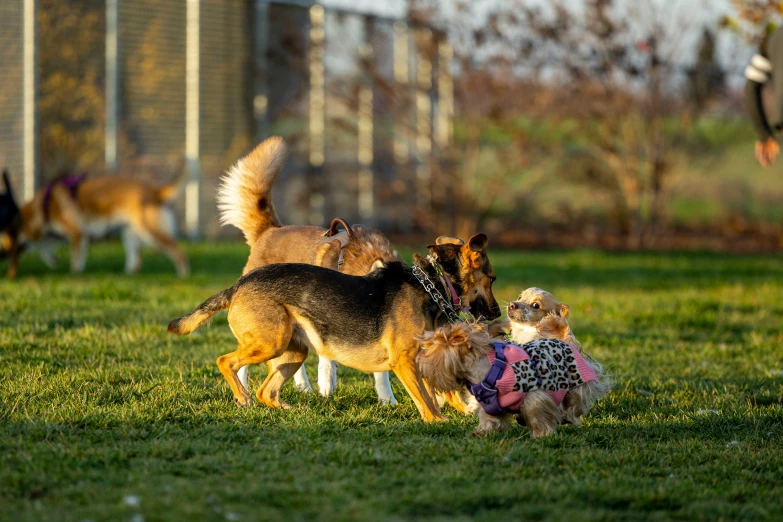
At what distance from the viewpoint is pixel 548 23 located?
637 inches

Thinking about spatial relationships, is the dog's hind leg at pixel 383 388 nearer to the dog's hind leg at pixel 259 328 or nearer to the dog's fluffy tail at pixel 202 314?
the dog's hind leg at pixel 259 328

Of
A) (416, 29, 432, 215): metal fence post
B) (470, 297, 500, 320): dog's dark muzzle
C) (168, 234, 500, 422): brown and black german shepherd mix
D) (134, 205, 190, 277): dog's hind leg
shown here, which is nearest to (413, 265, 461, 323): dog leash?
(168, 234, 500, 422): brown and black german shepherd mix

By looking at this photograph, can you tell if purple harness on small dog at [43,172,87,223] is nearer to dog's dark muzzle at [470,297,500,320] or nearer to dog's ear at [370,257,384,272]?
dog's ear at [370,257,384,272]

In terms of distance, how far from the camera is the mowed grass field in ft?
12.0

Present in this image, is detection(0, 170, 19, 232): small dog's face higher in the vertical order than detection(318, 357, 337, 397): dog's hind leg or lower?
higher

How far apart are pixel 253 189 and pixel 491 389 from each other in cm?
252

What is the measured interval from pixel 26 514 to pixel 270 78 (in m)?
14.5

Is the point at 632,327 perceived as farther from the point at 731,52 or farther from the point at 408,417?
the point at 731,52

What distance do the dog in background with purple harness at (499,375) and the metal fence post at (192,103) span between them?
1183 cm

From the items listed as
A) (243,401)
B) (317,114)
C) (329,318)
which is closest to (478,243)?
(329,318)

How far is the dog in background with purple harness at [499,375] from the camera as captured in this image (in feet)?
15.7

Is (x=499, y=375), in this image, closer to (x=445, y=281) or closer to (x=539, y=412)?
(x=539, y=412)


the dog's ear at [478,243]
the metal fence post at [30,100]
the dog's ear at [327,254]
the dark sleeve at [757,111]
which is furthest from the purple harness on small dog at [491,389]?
the metal fence post at [30,100]

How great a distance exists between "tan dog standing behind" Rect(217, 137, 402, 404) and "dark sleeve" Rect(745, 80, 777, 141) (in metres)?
3.63
